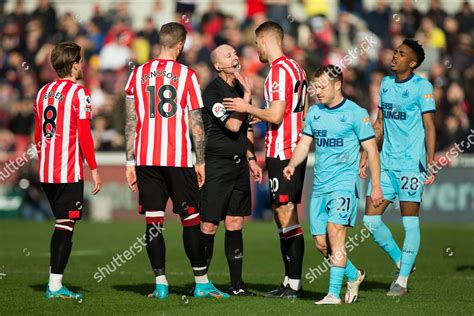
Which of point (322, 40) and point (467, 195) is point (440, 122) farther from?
point (322, 40)

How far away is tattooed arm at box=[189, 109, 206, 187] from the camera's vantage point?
9672mm

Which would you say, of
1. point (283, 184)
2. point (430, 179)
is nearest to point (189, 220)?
point (283, 184)

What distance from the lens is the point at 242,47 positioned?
74.2ft

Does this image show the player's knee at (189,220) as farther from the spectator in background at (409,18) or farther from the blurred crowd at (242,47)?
the spectator in background at (409,18)

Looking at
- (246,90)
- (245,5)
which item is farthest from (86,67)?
(246,90)

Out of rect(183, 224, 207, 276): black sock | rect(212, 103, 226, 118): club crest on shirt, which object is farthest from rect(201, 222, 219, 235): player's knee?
rect(212, 103, 226, 118): club crest on shirt

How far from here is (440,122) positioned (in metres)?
20.8

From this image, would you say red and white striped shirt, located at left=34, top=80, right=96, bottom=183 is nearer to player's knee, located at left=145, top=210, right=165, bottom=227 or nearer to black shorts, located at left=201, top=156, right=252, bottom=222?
player's knee, located at left=145, top=210, right=165, bottom=227

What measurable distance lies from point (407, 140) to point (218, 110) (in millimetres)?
1986

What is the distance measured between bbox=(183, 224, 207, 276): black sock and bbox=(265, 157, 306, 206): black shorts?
801 millimetres

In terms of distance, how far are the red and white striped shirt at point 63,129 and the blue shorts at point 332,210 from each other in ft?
7.04

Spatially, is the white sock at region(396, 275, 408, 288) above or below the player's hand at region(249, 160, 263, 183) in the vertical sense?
below

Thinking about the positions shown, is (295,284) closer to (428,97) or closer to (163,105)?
(163,105)

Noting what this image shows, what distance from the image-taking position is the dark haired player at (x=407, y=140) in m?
10.5
